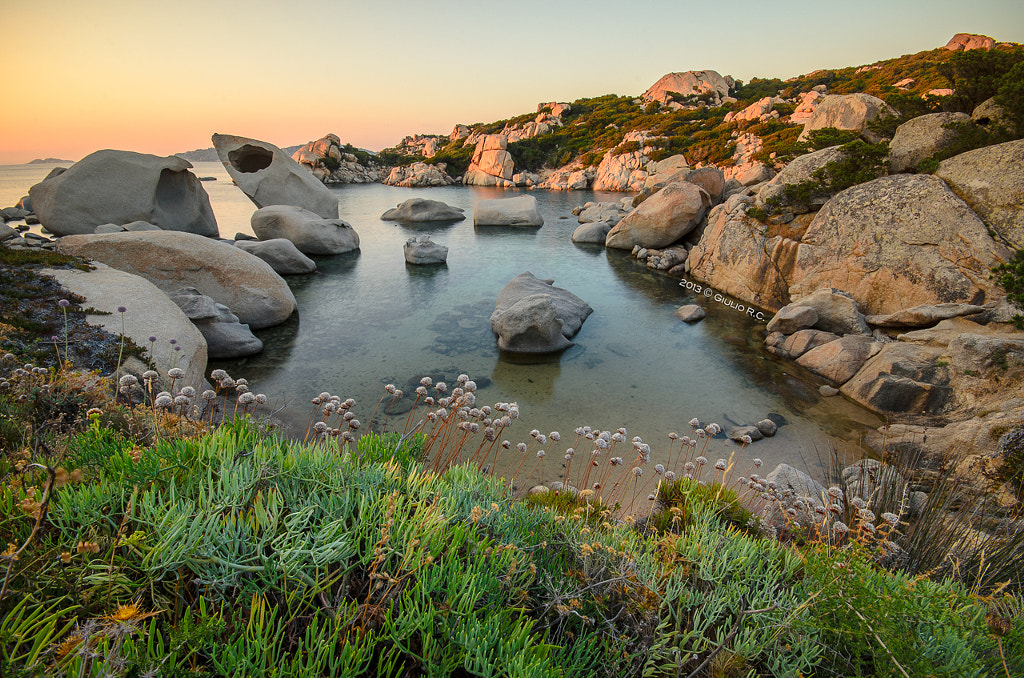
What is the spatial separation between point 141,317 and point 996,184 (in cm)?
1508

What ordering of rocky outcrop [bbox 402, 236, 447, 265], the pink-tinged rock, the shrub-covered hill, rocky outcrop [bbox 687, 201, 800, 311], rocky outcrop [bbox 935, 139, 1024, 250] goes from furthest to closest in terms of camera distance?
the shrub-covered hill < rocky outcrop [bbox 402, 236, 447, 265] < rocky outcrop [bbox 687, 201, 800, 311] < rocky outcrop [bbox 935, 139, 1024, 250] < the pink-tinged rock

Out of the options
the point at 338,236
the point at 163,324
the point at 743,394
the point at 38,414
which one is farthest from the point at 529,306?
the point at 338,236

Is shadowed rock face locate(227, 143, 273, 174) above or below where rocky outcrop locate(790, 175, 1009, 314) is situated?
above

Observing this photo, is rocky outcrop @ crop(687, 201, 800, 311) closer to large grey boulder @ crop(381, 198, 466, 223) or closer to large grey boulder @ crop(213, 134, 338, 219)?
large grey boulder @ crop(381, 198, 466, 223)

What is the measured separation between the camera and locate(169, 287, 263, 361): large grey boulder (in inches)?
310

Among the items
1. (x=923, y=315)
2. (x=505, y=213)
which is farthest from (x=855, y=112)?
(x=505, y=213)

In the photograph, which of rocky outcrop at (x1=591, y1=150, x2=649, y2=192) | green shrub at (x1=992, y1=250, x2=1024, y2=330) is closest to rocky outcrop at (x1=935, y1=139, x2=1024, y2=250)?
green shrub at (x1=992, y1=250, x2=1024, y2=330)

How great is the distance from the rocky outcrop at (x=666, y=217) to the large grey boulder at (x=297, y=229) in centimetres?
1074

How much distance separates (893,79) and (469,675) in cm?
5880

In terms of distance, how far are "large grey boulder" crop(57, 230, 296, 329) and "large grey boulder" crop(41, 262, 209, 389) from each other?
5.26ft

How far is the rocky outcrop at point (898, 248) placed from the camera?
877 cm

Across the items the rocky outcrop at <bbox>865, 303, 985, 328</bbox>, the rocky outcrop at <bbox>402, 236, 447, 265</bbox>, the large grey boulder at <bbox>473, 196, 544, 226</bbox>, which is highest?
the large grey boulder at <bbox>473, 196, 544, 226</bbox>

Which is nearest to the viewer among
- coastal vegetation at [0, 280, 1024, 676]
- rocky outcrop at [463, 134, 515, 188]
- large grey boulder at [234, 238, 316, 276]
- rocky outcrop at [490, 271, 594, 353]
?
coastal vegetation at [0, 280, 1024, 676]

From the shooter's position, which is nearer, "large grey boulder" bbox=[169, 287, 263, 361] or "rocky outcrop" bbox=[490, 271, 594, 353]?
"large grey boulder" bbox=[169, 287, 263, 361]
